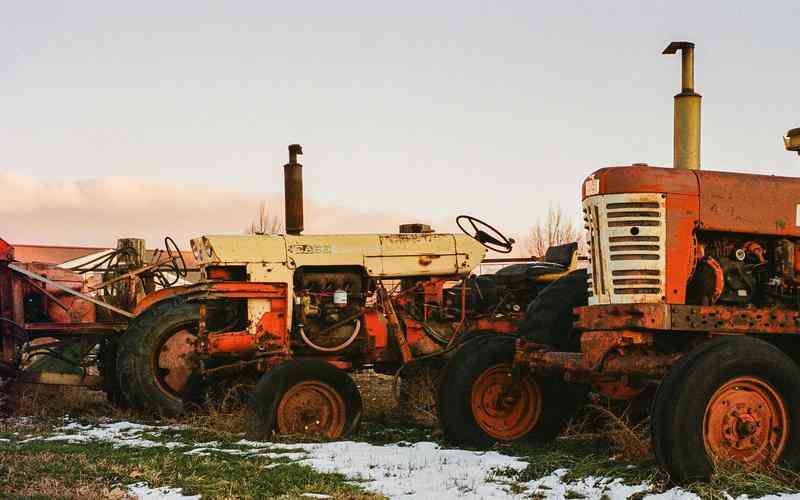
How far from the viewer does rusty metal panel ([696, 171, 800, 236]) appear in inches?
274

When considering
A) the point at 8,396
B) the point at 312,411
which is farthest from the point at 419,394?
the point at 8,396

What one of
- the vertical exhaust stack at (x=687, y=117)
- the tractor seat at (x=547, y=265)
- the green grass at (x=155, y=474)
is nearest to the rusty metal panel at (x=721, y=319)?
the green grass at (x=155, y=474)

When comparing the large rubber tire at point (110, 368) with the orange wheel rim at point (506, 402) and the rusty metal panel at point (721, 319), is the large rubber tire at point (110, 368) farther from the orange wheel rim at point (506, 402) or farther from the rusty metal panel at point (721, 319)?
the rusty metal panel at point (721, 319)

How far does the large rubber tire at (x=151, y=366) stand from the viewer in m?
10.2

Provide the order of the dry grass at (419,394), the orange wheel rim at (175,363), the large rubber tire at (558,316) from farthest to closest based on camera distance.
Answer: the orange wheel rim at (175,363) < the dry grass at (419,394) < the large rubber tire at (558,316)

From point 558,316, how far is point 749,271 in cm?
143

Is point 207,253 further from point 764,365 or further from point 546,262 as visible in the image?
point 764,365

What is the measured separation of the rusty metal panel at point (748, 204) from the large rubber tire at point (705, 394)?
976 millimetres

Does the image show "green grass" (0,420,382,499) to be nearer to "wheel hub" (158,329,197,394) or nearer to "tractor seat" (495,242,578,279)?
"wheel hub" (158,329,197,394)

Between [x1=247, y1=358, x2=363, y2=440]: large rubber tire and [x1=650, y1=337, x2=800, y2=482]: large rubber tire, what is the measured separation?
3268mm

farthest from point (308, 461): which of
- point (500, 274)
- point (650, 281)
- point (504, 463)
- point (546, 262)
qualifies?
point (546, 262)

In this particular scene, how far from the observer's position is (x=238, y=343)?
934cm

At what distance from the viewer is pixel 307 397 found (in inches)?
339

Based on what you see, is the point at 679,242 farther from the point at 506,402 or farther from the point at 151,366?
the point at 151,366
